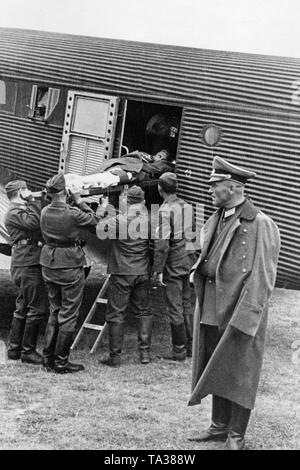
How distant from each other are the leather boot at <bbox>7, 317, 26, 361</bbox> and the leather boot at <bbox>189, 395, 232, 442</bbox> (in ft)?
7.90

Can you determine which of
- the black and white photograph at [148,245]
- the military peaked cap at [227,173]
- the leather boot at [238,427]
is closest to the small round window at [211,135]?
the black and white photograph at [148,245]

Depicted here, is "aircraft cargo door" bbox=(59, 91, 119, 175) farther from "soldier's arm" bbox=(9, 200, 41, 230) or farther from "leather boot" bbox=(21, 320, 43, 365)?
"leather boot" bbox=(21, 320, 43, 365)

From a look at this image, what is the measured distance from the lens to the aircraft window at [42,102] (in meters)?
7.93

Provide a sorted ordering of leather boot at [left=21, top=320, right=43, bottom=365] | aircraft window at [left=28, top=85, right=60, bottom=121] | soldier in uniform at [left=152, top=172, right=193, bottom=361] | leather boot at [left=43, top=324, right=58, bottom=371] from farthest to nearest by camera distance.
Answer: aircraft window at [left=28, top=85, right=60, bottom=121] → soldier in uniform at [left=152, top=172, right=193, bottom=361] → leather boot at [left=21, top=320, right=43, bottom=365] → leather boot at [left=43, top=324, right=58, bottom=371]

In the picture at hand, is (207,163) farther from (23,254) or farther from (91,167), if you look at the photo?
(23,254)

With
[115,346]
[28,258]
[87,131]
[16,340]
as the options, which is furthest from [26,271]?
[87,131]

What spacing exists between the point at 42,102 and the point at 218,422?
198 inches

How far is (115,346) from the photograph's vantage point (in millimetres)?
6121

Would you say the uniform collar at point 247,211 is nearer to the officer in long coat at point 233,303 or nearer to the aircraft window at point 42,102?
the officer in long coat at point 233,303

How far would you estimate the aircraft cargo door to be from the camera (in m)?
7.47

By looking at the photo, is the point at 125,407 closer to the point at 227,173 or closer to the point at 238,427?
the point at 238,427

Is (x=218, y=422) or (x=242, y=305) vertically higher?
(x=242, y=305)

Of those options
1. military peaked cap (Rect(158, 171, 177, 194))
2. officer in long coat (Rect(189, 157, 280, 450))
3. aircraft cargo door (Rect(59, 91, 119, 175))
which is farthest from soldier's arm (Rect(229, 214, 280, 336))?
aircraft cargo door (Rect(59, 91, 119, 175))

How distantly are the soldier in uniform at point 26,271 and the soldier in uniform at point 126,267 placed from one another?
0.64 meters
